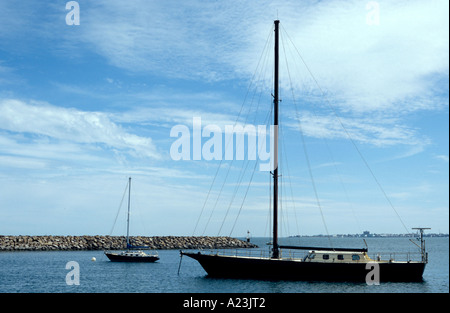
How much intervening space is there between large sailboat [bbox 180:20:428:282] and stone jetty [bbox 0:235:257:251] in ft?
247

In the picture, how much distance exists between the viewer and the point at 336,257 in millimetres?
39312

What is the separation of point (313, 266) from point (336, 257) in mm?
2680

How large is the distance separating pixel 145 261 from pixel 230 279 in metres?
38.0

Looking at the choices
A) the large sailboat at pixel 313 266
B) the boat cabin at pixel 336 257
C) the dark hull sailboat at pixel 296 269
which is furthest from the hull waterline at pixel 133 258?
the boat cabin at pixel 336 257

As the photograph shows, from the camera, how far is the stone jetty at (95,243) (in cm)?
10162

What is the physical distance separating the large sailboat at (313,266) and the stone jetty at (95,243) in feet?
247

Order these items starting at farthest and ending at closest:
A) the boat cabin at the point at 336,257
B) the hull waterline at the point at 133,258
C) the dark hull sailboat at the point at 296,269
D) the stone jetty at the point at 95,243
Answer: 1. the stone jetty at the point at 95,243
2. the hull waterline at the point at 133,258
3. the boat cabin at the point at 336,257
4. the dark hull sailboat at the point at 296,269

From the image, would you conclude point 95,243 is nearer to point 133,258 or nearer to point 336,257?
point 133,258

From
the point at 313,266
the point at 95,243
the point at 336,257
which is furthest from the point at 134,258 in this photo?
the point at 336,257

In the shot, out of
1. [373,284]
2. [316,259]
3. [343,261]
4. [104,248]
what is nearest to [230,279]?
[316,259]

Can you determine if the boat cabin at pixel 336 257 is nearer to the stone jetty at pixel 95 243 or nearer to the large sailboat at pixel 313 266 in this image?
the large sailboat at pixel 313 266

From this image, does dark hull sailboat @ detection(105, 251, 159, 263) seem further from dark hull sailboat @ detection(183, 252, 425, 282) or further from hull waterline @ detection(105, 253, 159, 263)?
dark hull sailboat @ detection(183, 252, 425, 282)

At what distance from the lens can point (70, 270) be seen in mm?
57719
